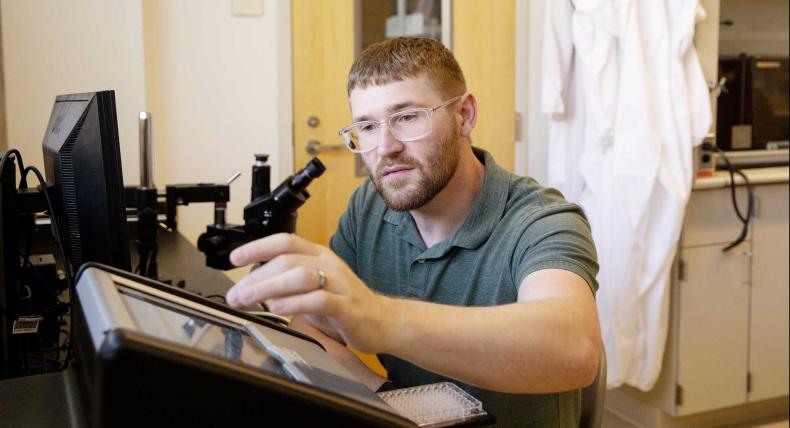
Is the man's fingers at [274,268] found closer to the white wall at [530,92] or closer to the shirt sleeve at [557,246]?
the shirt sleeve at [557,246]

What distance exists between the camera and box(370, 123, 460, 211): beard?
140 cm

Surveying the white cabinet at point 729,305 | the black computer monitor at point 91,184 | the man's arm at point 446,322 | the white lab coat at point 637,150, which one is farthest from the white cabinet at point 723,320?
the black computer monitor at point 91,184

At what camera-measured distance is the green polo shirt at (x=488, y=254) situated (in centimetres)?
122

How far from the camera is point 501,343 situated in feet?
2.86

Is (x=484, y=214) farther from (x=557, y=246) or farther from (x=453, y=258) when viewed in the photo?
(x=557, y=246)

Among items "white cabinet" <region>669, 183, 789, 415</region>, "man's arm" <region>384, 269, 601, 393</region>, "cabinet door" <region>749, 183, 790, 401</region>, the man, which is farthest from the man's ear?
"cabinet door" <region>749, 183, 790, 401</region>

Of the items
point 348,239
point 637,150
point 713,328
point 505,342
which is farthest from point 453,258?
point 713,328

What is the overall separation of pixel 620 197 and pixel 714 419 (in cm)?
102

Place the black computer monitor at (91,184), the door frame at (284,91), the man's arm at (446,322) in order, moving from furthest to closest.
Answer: the door frame at (284,91) → the black computer monitor at (91,184) → the man's arm at (446,322)

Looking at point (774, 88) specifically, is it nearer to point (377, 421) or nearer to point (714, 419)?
point (714, 419)

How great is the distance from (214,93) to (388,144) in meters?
1.92

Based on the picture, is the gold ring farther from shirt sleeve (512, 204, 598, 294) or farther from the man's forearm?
shirt sleeve (512, 204, 598, 294)

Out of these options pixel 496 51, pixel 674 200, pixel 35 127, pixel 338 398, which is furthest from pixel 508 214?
pixel 496 51

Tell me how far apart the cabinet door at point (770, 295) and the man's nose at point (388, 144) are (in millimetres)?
2103
